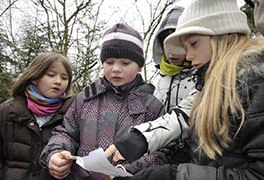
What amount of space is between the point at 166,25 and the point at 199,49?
78cm

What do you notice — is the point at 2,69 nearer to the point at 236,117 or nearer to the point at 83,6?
the point at 83,6

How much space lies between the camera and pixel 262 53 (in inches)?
56.4

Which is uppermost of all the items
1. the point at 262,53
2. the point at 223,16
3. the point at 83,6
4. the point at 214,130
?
the point at 83,6

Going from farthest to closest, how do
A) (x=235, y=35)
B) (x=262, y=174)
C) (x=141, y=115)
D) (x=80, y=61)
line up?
(x=80, y=61) → (x=141, y=115) → (x=235, y=35) → (x=262, y=174)

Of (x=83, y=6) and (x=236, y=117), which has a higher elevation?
(x=83, y=6)

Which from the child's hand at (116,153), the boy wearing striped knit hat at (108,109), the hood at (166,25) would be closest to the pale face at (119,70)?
the boy wearing striped knit hat at (108,109)

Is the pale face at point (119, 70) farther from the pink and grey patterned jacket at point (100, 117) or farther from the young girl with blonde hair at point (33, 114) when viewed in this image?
the young girl with blonde hair at point (33, 114)

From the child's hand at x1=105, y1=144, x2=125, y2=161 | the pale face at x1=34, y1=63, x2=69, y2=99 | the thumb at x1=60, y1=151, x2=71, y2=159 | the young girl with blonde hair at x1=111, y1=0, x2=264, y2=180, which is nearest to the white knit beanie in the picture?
the young girl with blonde hair at x1=111, y1=0, x2=264, y2=180

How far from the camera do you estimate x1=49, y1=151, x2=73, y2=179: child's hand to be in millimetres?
1840

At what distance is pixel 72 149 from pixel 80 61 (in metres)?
7.94

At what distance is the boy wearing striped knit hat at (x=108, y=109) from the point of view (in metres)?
1.98

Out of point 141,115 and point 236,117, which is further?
point 141,115

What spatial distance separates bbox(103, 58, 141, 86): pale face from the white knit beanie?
462 mm

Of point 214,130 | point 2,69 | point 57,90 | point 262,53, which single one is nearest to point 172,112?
point 214,130
